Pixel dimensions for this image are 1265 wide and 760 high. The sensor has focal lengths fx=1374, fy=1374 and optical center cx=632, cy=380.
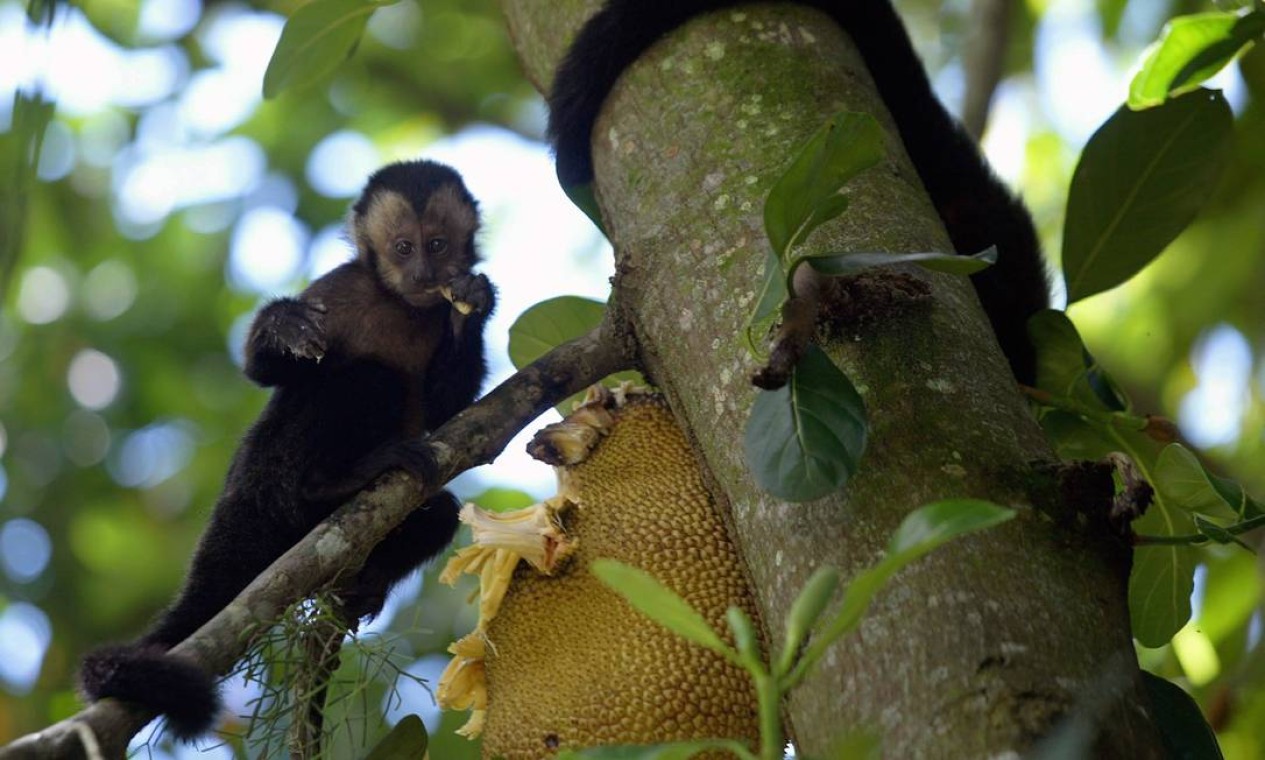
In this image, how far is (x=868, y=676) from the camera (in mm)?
1309

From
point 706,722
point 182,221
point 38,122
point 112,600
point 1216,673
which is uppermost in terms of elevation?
point 38,122

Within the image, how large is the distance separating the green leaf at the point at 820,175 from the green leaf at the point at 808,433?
136 mm

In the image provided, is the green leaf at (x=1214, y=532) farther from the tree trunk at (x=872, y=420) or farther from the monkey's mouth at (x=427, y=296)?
the monkey's mouth at (x=427, y=296)

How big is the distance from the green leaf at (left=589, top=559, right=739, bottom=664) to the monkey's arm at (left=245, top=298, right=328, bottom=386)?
1.55 metres

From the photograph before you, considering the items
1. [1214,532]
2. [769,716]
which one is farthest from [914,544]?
[1214,532]

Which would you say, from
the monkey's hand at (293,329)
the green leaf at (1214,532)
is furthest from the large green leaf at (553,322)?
the green leaf at (1214,532)

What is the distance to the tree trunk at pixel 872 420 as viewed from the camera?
4.18 ft

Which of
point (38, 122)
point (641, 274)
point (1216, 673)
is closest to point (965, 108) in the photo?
point (1216, 673)

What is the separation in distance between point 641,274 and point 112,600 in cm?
361

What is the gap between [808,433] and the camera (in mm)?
1404

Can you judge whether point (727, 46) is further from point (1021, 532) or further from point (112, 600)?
point (112, 600)

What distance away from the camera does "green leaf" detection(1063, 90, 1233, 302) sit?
7.35ft

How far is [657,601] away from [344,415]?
1526 mm

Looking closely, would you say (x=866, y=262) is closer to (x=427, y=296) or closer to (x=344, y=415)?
(x=344, y=415)
